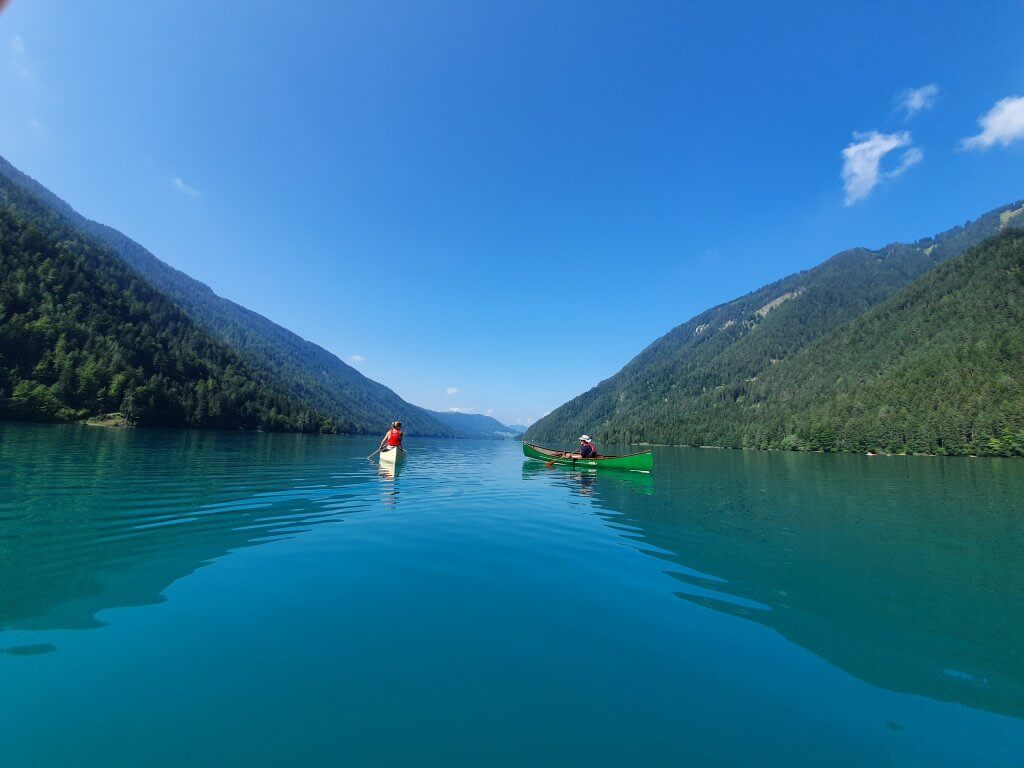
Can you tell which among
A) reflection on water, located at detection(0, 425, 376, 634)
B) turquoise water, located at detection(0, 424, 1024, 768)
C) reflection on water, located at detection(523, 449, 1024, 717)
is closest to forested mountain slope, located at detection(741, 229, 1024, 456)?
reflection on water, located at detection(523, 449, 1024, 717)

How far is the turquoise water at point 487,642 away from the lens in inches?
175

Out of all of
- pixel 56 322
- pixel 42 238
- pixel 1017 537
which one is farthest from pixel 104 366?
pixel 1017 537

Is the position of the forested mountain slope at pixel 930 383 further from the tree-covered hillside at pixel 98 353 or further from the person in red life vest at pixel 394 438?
the tree-covered hillside at pixel 98 353

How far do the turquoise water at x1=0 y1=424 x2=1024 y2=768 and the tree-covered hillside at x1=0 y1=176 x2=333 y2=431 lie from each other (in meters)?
104

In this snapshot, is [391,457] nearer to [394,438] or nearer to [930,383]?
[394,438]

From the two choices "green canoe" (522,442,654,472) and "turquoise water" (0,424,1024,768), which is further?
"green canoe" (522,442,654,472)

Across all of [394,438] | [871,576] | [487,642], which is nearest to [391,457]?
[394,438]

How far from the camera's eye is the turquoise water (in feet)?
14.6

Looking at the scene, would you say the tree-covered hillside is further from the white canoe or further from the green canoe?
the green canoe

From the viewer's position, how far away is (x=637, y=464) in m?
36.1

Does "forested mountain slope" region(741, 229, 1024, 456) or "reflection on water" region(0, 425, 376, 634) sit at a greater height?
"forested mountain slope" region(741, 229, 1024, 456)

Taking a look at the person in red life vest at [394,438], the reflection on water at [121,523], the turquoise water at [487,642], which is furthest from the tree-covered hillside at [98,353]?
the turquoise water at [487,642]

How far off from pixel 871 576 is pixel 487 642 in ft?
Answer: 35.2

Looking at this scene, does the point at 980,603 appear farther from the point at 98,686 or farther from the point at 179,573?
the point at 179,573
